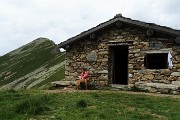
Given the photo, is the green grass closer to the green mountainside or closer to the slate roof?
the green mountainside

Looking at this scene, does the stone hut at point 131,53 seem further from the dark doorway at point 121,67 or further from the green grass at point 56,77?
the green grass at point 56,77

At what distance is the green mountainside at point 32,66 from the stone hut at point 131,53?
78.5 ft

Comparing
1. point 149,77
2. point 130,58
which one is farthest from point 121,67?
point 149,77

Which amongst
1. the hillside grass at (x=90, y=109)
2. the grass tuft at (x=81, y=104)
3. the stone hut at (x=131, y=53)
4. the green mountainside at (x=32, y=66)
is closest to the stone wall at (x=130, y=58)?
the stone hut at (x=131, y=53)

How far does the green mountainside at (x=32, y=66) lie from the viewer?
55616 millimetres

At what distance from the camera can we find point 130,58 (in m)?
22.1

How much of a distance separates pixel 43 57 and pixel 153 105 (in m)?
62.5

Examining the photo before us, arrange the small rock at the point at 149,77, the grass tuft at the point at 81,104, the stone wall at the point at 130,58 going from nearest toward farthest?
the grass tuft at the point at 81,104 → the stone wall at the point at 130,58 → the small rock at the point at 149,77

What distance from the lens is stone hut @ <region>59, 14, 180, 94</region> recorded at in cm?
2064

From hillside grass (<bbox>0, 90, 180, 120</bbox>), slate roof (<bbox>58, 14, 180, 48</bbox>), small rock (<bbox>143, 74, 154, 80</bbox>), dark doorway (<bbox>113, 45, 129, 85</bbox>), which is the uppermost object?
slate roof (<bbox>58, 14, 180, 48</bbox>)

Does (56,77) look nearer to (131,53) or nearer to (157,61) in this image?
(157,61)

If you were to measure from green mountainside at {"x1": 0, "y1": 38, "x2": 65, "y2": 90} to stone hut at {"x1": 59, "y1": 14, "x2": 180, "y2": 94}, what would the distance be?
23.9m

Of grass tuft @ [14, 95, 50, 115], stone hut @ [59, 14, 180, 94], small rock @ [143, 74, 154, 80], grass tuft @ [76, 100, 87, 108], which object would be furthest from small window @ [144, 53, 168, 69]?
grass tuft @ [14, 95, 50, 115]

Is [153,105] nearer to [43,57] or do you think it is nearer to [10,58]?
[43,57]
